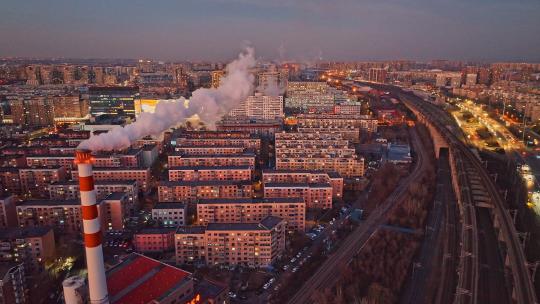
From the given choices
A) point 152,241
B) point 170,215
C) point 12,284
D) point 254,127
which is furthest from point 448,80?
point 12,284

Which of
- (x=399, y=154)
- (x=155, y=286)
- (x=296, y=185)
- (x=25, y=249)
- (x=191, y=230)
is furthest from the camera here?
(x=399, y=154)

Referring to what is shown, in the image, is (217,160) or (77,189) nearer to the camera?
(77,189)

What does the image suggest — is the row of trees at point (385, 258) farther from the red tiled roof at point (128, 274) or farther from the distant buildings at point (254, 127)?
the distant buildings at point (254, 127)

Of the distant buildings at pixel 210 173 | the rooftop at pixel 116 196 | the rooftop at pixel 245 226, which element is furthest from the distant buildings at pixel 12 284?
the distant buildings at pixel 210 173

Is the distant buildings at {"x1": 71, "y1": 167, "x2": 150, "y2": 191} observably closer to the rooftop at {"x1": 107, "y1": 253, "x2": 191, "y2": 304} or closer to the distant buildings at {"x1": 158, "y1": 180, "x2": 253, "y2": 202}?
the distant buildings at {"x1": 158, "y1": 180, "x2": 253, "y2": 202}

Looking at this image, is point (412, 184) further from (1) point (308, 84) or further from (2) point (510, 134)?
(1) point (308, 84)

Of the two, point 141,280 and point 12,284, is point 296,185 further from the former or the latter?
point 12,284

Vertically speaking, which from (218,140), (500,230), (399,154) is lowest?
(500,230)

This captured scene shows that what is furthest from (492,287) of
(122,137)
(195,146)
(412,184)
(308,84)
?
(308,84)
